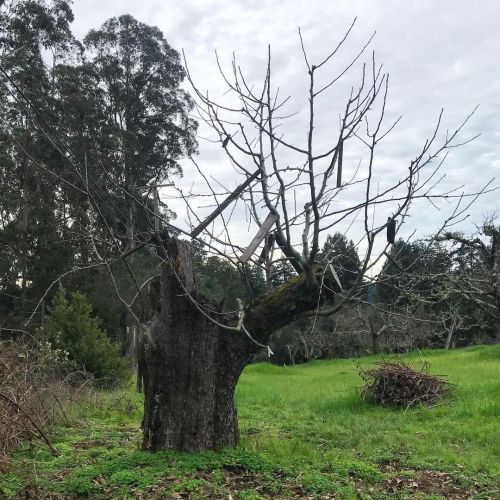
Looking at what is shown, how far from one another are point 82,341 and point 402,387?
8963mm

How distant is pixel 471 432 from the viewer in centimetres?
830

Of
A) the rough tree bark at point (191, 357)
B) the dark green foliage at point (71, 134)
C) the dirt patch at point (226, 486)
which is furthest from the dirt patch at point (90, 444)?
the dark green foliage at point (71, 134)

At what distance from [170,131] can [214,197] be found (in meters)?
26.2

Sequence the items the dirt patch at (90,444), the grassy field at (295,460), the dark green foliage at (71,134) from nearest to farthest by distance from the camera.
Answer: the grassy field at (295,460) → the dirt patch at (90,444) → the dark green foliage at (71,134)

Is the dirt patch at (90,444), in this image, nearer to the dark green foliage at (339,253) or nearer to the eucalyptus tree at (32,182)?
the dark green foliage at (339,253)

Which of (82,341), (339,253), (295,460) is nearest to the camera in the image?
(295,460)

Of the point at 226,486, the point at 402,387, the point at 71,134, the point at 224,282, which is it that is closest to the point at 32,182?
the point at 71,134

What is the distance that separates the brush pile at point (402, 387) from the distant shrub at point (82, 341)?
7.56 metres

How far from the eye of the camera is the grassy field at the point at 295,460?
16.7 feet

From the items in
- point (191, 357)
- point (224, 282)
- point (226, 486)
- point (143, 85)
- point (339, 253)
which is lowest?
point (226, 486)

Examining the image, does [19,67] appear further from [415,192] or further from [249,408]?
[415,192]

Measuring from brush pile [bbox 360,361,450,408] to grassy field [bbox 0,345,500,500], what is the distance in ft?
1.31

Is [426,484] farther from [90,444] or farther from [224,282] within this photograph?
[224,282]

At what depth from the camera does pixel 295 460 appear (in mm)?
6176
